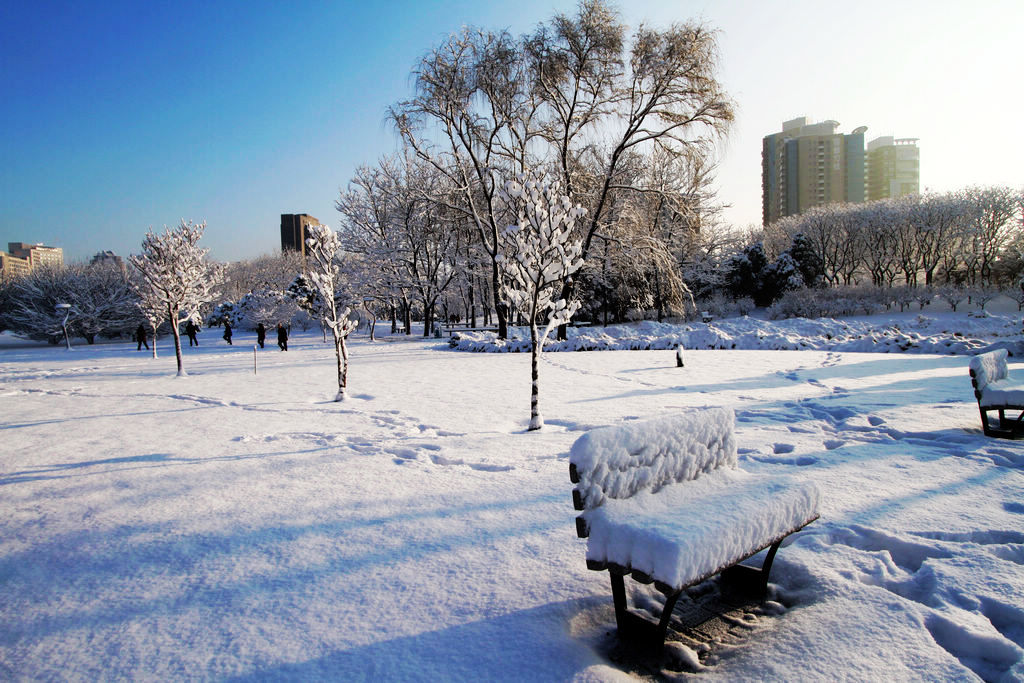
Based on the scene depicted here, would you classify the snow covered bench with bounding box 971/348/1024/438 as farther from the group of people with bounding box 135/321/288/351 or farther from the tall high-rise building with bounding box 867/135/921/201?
the tall high-rise building with bounding box 867/135/921/201

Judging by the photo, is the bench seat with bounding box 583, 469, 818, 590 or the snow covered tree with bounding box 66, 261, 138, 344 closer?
the bench seat with bounding box 583, 469, 818, 590

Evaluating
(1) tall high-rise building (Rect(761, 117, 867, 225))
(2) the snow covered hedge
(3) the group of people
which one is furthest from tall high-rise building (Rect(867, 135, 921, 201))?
(3) the group of people

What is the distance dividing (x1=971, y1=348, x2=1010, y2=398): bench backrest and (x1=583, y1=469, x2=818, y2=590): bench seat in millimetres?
4828

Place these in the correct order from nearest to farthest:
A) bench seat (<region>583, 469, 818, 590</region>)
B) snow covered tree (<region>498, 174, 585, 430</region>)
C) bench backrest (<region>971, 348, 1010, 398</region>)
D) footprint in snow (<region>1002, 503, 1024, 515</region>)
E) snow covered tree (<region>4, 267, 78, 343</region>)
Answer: bench seat (<region>583, 469, 818, 590</region>), footprint in snow (<region>1002, 503, 1024, 515</region>), bench backrest (<region>971, 348, 1010, 398</region>), snow covered tree (<region>498, 174, 585, 430</region>), snow covered tree (<region>4, 267, 78, 343</region>)

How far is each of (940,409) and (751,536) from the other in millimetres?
7170

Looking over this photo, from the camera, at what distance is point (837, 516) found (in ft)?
13.0

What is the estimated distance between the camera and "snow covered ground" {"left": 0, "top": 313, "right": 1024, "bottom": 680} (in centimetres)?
253

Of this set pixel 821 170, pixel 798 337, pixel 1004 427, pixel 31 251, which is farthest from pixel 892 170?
pixel 31 251

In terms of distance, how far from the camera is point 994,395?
6.14 m

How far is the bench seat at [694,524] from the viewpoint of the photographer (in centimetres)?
242

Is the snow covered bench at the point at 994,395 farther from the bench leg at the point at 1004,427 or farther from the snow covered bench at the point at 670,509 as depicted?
the snow covered bench at the point at 670,509

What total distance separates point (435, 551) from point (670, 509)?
1.67 m

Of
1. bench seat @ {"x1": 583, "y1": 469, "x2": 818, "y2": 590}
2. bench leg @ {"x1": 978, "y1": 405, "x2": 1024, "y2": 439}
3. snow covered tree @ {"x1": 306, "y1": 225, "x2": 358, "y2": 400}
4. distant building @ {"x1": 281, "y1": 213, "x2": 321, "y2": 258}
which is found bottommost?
bench leg @ {"x1": 978, "y1": 405, "x2": 1024, "y2": 439}

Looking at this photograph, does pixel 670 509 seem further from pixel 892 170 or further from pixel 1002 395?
pixel 892 170
